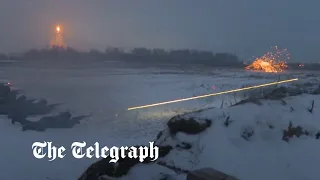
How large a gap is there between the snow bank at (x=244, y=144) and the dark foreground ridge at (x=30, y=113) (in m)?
14.0

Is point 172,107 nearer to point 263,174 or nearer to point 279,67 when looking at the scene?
point 263,174

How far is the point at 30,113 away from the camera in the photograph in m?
26.3

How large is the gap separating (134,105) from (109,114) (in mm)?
5050

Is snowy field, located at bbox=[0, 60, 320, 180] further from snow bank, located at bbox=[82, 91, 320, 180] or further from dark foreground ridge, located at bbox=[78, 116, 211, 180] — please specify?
dark foreground ridge, located at bbox=[78, 116, 211, 180]

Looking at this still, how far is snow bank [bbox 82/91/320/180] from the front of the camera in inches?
302

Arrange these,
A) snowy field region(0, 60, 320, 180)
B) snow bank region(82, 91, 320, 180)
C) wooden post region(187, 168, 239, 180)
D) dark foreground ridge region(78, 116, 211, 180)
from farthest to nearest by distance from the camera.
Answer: snowy field region(0, 60, 320, 180) → snow bank region(82, 91, 320, 180) → dark foreground ridge region(78, 116, 211, 180) → wooden post region(187, 168, 239, 180)

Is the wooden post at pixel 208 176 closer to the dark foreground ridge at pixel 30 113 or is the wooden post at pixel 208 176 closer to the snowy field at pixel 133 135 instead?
the snowy field at pixel 133 135

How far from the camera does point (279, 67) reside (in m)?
57.9

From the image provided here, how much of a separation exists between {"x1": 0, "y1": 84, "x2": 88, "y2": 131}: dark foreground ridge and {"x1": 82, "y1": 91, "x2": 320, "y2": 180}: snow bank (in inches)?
553

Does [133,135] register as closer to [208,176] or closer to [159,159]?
[159,159]

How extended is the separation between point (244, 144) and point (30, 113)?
870 inches

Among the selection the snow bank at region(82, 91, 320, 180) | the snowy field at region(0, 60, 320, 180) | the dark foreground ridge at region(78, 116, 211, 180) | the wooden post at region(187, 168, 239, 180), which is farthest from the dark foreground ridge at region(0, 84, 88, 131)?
the wooden post at region(187, 168, 239, 180)

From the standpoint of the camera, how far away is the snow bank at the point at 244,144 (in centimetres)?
767

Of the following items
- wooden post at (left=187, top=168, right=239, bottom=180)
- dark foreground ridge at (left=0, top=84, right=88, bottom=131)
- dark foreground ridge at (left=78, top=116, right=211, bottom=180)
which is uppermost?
wooden post at (left=187, top=168, right=239, bottom=180)
